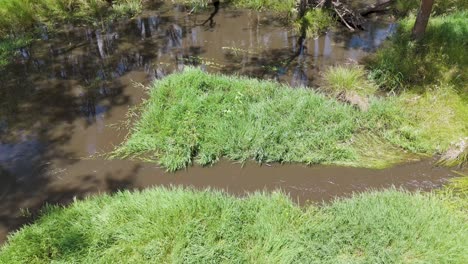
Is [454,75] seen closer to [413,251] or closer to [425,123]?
[425,123]

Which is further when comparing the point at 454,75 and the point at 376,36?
the point at 376,36

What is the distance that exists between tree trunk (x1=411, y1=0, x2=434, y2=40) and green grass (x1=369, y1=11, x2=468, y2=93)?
0.14 metres

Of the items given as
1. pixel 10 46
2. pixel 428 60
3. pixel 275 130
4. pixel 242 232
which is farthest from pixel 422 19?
pixel 10 46

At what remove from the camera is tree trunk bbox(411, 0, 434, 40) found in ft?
21.9

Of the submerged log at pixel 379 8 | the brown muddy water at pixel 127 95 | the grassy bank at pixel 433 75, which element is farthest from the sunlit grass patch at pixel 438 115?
the submerged log at pixel 379 8

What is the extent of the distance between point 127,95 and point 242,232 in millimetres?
3557

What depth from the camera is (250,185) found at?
499 cm

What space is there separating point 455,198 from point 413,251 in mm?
1106

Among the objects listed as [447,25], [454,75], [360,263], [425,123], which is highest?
[447,25]

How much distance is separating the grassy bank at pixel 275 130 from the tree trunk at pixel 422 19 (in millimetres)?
1651

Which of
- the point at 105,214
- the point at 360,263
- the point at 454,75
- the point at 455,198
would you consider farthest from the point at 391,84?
the point at 105,214

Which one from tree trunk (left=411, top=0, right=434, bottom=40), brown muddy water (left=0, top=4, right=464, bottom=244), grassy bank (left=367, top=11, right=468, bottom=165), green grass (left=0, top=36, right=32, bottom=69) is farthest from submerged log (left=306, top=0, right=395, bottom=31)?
green grass (left=0, top=36, right=32, bottom=69)

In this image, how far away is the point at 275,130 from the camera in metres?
5.42

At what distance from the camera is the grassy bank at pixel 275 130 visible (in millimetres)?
5273
